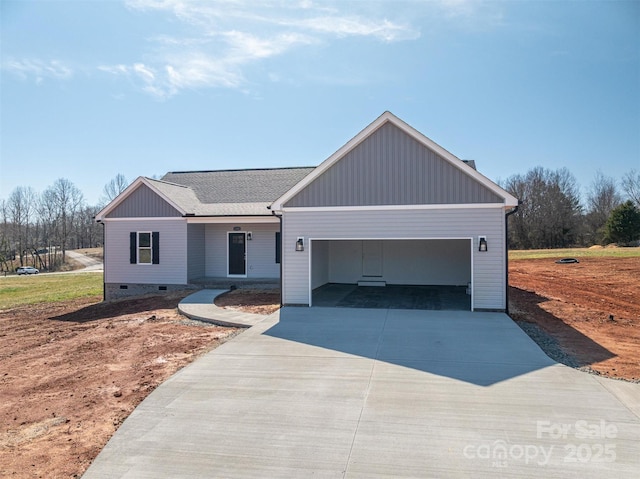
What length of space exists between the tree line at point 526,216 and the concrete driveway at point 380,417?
3616 centimetres

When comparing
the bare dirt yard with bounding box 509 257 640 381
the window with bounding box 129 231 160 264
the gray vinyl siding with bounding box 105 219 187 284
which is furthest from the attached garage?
the window with bounding box 129 231 160 264

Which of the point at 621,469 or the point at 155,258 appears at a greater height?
the point at 155,258

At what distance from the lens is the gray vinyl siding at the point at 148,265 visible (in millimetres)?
16578

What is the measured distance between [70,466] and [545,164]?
6234 cm

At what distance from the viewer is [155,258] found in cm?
1686

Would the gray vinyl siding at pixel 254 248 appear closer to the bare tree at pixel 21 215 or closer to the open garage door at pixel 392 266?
the open garage door at pixel 392 266

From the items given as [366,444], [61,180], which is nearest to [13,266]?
[61,180]

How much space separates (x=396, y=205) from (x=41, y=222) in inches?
2704

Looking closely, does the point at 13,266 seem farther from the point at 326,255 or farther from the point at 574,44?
the point at 574,44

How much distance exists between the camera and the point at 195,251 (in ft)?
56.0

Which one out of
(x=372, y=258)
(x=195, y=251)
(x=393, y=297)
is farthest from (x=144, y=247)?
(x=393, y=297)

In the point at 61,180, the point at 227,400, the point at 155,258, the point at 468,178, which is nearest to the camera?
the point at 227,400

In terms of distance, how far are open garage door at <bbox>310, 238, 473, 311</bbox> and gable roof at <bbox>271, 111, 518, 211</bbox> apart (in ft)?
12.7

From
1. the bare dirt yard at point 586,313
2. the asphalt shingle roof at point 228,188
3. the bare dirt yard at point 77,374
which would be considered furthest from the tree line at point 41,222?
the bare dirt yard at point 586,313
